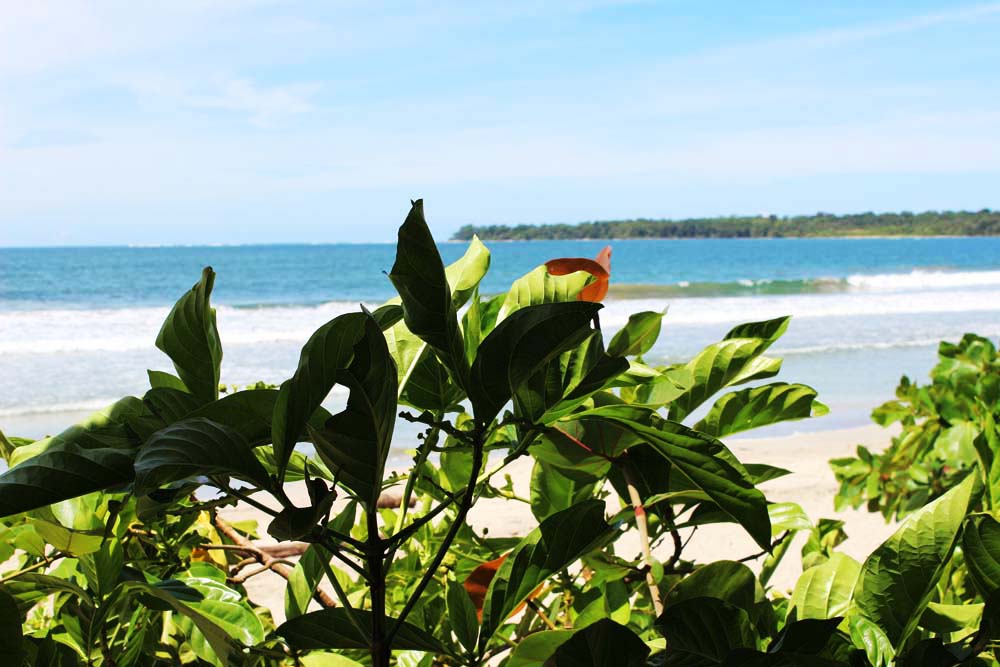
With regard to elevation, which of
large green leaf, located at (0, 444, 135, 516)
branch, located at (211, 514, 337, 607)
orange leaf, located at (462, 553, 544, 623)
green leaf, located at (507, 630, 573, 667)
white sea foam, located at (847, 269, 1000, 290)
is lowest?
white sea foam, located at (847, 269, 1000, 290)

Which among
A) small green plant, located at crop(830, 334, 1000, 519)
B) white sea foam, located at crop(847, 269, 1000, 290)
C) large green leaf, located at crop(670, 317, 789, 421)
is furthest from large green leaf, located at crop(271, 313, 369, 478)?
white sea foam, located at crop(847, 269, 1000, 290)

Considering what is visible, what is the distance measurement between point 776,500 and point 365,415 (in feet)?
16.4

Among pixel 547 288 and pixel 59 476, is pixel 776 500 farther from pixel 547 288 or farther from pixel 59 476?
pixel 59 476

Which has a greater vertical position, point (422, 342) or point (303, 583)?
point (422, 342)

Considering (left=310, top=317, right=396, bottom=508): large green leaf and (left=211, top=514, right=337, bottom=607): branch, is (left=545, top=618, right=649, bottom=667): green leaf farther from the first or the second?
(left=211, top=514, right=337, bottom=607): branch

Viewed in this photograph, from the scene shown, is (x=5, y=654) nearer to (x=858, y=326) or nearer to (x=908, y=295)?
(x=858, y=326)

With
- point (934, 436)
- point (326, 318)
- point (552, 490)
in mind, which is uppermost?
point (552, 490)

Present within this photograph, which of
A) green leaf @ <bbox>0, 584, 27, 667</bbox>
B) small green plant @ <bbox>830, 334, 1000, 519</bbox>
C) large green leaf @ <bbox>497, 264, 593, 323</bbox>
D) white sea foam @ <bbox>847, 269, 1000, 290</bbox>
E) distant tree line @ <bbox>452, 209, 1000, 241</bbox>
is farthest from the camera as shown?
distant tree line @ <bbox>452, 209, 1000, 241</bbox>

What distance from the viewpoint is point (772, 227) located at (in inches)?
2766

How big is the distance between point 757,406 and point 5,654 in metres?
0.55

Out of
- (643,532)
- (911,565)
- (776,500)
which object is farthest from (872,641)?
(776,500)

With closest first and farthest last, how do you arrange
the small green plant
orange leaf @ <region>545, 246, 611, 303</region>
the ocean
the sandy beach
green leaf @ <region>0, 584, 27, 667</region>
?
green leaf @ <region>0, 584, 27, 667</region>
orange leaf @ <region>545, 246, 611, 303</region>
the small green plant
the sandy beach
the ocean

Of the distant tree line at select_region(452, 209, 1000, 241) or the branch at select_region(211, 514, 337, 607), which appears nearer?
the branch at select_region(211, 514, 337, 607)

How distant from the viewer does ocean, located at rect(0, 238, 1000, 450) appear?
9227 mm
